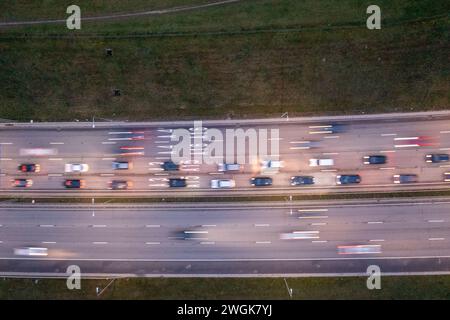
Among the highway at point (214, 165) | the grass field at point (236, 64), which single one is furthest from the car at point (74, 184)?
the grass field at point (236, 64)

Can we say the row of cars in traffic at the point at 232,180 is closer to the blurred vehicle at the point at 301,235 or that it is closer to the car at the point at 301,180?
the car at the point at 301,180

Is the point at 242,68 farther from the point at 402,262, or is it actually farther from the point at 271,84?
the point at 402,262

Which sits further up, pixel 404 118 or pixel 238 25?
pixel 238 25

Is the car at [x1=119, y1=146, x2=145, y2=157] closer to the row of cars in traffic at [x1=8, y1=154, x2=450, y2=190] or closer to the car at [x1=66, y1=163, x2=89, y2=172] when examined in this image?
the row of cars in traffic at [x1=8, y1=154, x2=450, y2=190]

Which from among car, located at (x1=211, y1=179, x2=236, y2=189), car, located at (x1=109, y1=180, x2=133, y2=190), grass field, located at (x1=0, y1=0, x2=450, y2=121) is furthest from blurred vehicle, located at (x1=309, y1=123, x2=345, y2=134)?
car, located at (x1=109, y1=180, x2=133, y2=190)
